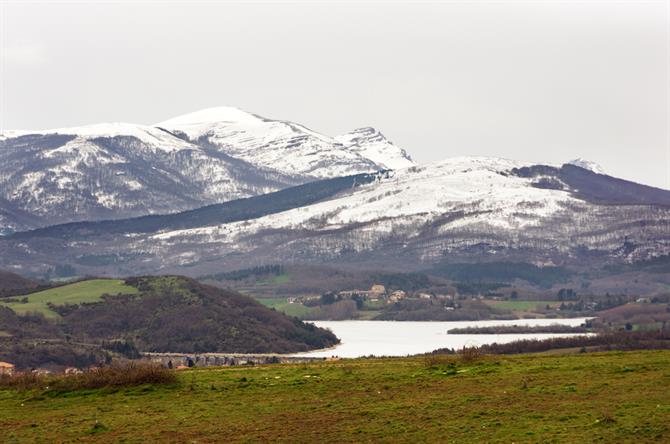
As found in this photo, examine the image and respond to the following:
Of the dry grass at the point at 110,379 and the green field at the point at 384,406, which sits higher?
the dry grass at the point at 110,379

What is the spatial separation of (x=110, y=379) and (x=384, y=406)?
1516 cm

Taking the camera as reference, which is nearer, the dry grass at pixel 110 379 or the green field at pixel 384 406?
the green field at pixel 384 406

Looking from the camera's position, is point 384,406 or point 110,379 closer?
point 384,406

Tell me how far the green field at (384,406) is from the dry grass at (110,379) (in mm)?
736

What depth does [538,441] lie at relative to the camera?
45.4 meters

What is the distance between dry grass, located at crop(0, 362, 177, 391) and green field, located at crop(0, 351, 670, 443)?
736mm

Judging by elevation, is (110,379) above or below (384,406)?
above

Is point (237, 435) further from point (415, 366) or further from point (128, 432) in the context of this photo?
point (415, 366)

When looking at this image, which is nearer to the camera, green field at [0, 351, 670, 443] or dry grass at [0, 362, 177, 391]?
green field at [0, 351, 670, 443]

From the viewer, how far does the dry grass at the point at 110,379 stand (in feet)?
201

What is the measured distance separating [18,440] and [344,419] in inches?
512

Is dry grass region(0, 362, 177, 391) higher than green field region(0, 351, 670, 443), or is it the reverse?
dry grass region(0, 362, 177, 391)

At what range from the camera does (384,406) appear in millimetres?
53375

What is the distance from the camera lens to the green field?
47.9 metres
